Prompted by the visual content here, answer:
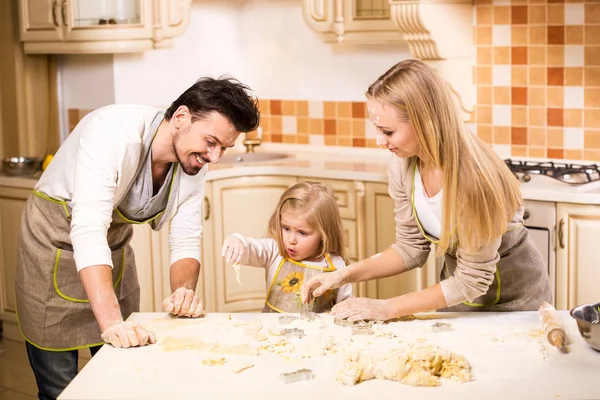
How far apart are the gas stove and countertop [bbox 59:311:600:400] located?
1523mm

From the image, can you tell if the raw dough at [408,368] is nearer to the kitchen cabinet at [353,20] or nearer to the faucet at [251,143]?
the kitchen cabinet at [353,20]

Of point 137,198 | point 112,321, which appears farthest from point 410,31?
point 112,321

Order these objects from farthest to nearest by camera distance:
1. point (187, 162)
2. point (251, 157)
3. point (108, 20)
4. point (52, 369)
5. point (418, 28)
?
point (251, 157) → point (108, 20) → point (418, 28) → point (52, 369) → point (187, 162)

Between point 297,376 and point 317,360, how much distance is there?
0.39 ft

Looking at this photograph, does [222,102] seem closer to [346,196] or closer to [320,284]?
[320,284]

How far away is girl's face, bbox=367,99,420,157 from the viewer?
226cm

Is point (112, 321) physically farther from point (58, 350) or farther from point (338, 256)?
point (338, 256)

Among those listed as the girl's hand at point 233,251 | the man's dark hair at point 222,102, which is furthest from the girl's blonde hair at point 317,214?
the man's dark hair at point 222,102

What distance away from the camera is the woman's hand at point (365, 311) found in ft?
7.51

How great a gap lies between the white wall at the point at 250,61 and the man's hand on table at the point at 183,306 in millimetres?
2379

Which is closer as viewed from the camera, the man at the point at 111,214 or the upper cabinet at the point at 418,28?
the man at the point at 111,214

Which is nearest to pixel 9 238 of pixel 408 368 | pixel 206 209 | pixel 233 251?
pixel 206 209

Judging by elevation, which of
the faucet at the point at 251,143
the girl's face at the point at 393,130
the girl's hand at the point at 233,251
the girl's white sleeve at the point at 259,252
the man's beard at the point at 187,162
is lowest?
the girl's white sleeve at the point at 259,252

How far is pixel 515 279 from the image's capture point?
8.52 feet
